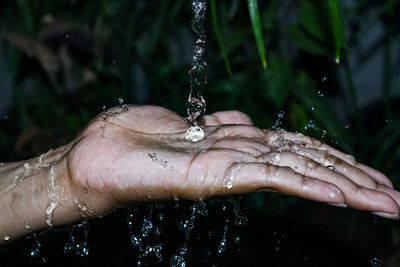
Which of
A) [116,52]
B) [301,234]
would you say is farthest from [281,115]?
[116,52]

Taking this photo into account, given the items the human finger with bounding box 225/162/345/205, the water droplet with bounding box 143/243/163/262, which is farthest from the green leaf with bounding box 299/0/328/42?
the human finger with bounding box 225/162/345/205

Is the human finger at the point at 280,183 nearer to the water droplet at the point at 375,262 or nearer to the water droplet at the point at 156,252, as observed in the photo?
the water droplet at the point at 375,262

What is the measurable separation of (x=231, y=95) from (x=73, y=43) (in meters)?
1.23

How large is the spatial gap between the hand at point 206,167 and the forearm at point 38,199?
0.17 feet

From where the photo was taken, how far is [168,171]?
1104 mm

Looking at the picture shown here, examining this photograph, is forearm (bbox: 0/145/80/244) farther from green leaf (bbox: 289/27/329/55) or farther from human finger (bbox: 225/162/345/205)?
green leaf (bbox: 289/27/329/55)

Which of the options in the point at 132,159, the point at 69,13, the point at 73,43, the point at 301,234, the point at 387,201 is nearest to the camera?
the point at 387,201

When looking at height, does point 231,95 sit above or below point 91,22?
below

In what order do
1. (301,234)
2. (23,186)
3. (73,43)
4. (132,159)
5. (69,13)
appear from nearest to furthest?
(132,159)
(23,186)
(301,234)
(73,43)
(69,13)

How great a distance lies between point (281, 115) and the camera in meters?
2.67

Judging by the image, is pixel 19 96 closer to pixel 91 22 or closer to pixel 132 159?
pixel 91 22

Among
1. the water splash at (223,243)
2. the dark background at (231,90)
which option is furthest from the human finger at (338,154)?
the water splash at (223,243)

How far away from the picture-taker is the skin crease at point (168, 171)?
39.8 inches

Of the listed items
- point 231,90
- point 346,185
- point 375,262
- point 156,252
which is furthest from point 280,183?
point 231,90
